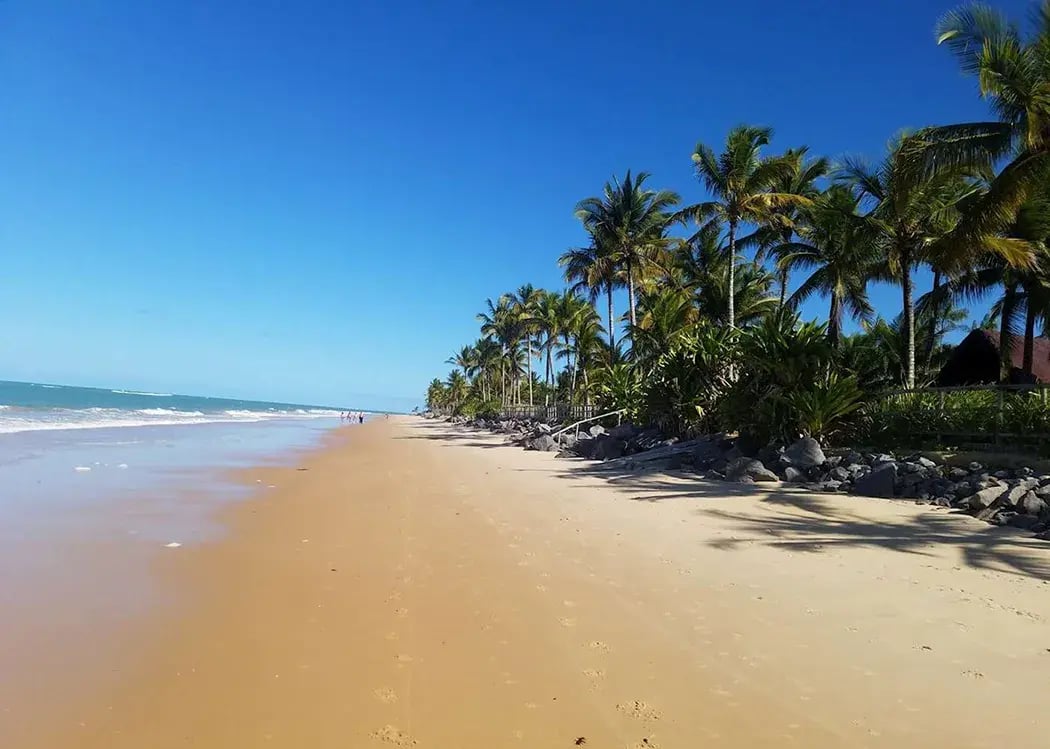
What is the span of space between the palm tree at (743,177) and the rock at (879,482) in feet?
45.4

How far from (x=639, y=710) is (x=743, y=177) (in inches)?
1007

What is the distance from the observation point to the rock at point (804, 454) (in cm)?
1422

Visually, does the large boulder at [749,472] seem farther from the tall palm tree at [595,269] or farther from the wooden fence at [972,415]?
the tall palm tree at [595,269]

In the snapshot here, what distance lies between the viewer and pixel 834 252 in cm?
2484

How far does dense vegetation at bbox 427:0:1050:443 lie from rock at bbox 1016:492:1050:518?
18.6 feet

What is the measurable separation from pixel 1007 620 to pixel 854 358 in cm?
1703

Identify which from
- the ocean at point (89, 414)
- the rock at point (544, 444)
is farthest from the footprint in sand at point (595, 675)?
the ocean at point (89, 414)

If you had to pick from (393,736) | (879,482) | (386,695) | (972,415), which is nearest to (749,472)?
(879,482)

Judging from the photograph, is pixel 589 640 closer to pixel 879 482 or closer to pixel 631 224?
pixel 879 482

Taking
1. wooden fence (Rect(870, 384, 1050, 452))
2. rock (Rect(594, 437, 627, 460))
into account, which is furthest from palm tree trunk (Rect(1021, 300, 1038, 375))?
rock (Rect(594, 437, 627, 460))

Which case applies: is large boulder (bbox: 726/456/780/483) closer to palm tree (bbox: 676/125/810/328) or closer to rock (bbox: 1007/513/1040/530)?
rock (bbox: 1007/513/1040/530)

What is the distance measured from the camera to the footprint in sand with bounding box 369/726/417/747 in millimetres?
3565

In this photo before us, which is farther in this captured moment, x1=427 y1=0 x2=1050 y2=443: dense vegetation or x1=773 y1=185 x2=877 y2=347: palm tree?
x1=773 y1=185 x2=877 y2=347: palm tree

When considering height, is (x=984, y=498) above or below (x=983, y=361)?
below
